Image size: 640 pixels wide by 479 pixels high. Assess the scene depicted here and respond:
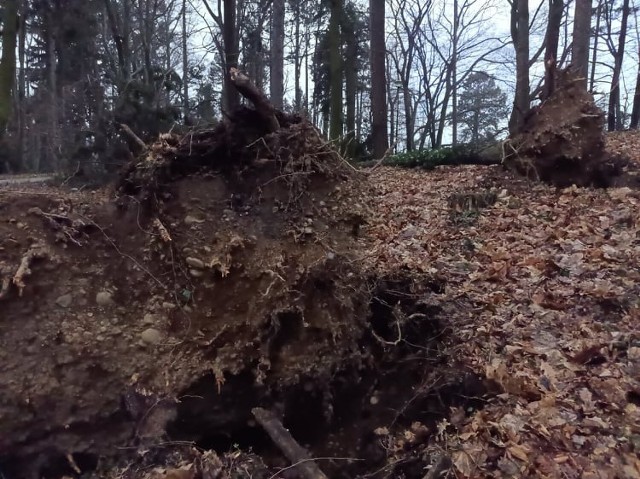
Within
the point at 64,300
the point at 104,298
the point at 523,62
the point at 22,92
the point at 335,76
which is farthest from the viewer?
the point at 22,92

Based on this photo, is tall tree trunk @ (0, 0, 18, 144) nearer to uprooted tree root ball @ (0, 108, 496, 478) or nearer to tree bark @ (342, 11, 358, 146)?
tree bark @ (342, 11, 358, 146)

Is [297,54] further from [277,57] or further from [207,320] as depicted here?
[207,320]

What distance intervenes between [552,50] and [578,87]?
21.7 feet

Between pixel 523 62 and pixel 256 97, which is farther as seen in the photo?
pixel 523 62

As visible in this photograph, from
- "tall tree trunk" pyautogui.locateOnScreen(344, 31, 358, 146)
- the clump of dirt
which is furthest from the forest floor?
"tall tree trunk" pyautogui.locateOnScreen(344, 31, 358, 146)

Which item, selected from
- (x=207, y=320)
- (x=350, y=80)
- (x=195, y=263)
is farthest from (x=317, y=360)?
(x=350, y=80)

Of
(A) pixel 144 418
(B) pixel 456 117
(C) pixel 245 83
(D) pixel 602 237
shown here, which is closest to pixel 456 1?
(B) pixel 456 117

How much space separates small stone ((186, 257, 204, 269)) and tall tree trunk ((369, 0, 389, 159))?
9.23 m

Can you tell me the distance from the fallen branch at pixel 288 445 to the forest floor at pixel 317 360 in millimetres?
156

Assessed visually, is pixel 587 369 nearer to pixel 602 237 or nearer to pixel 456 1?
pixel 602 237

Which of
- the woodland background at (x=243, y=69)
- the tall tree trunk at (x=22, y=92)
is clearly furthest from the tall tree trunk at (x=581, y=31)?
the tall tree trunk at (x=22, y=92)

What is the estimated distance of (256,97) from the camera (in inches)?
156

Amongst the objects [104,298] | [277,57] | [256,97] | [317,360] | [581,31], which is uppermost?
[277,57]

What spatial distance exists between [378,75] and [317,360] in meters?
10.4
